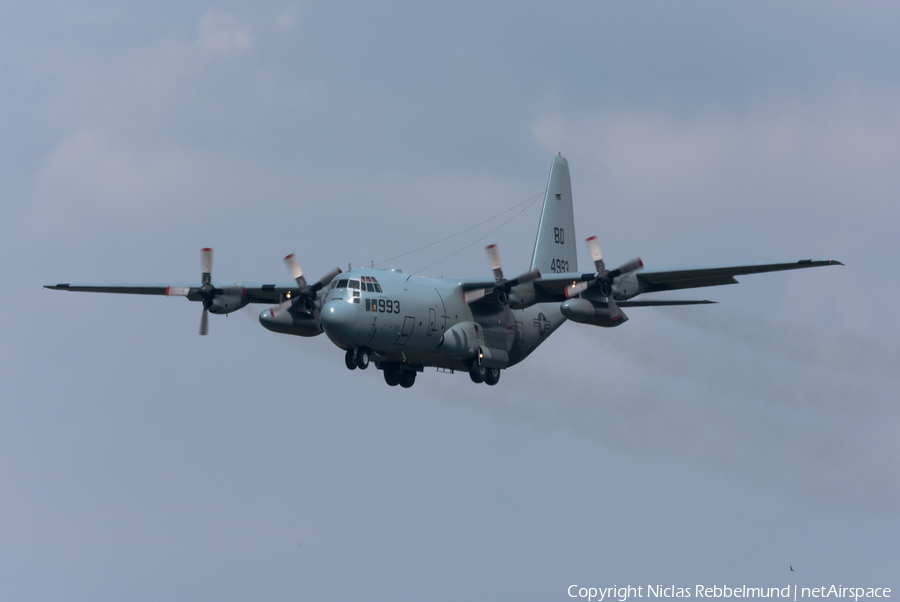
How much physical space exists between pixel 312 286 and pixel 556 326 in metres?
9.52

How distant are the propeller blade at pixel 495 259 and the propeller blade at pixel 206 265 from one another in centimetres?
981

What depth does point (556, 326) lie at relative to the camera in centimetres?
4144

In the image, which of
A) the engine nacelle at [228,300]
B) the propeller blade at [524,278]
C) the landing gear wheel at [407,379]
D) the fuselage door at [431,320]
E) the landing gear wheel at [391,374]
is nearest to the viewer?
the fuselage door at [431,320]

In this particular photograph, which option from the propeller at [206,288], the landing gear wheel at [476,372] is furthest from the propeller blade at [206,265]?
the landing gear wheel at [476,372]

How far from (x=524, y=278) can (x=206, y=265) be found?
1122cm

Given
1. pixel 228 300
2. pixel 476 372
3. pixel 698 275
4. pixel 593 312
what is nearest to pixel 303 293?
pixel 228 300

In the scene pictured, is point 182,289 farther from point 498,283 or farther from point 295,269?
point 498,283

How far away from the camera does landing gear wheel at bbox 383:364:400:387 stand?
38.5m

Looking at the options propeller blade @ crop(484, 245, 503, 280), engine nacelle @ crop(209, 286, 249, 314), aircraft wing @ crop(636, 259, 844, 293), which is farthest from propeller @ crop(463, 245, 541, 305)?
engine nacelle @ crop(209, 286, 249, 314)

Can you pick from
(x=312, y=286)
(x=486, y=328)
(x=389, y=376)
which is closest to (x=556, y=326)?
(x=486, y=328)

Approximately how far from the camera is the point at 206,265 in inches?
1548

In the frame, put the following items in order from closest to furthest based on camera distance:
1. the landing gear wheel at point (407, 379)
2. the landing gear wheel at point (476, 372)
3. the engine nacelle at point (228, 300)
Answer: the landing gear wheel at point (476, 372) < the landing gear wheel at point (407, 379) < the engine nacelle at point (228, 300)

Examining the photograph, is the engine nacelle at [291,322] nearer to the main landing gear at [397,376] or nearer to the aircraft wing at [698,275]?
the main landing gear at [397,376]

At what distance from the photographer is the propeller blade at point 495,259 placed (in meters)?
37.5
